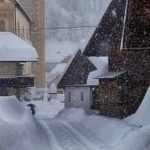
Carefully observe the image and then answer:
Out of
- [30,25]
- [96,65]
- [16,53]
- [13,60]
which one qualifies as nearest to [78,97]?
[96,65]

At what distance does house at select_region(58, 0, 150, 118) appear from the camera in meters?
17.6

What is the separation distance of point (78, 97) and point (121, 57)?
15081 millimetres

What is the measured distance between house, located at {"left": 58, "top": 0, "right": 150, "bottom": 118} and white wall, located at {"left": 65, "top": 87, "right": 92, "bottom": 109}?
6.37 metres

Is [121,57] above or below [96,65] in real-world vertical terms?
above

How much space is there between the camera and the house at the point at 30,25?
43750 mm

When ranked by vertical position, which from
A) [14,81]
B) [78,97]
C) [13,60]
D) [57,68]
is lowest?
[78,97]

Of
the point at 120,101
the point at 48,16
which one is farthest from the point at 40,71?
the point at 120,101

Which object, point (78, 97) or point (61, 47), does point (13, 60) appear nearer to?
point (78, 97)

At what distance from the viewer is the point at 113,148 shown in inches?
513

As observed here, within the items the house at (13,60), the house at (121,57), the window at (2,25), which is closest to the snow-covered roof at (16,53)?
the house at (13,60)

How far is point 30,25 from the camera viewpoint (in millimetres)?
60719

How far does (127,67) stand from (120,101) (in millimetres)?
1744

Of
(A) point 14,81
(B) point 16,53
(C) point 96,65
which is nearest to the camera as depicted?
(C) point 96,65

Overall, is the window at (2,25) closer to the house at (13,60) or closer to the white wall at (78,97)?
the house at (13,60)
